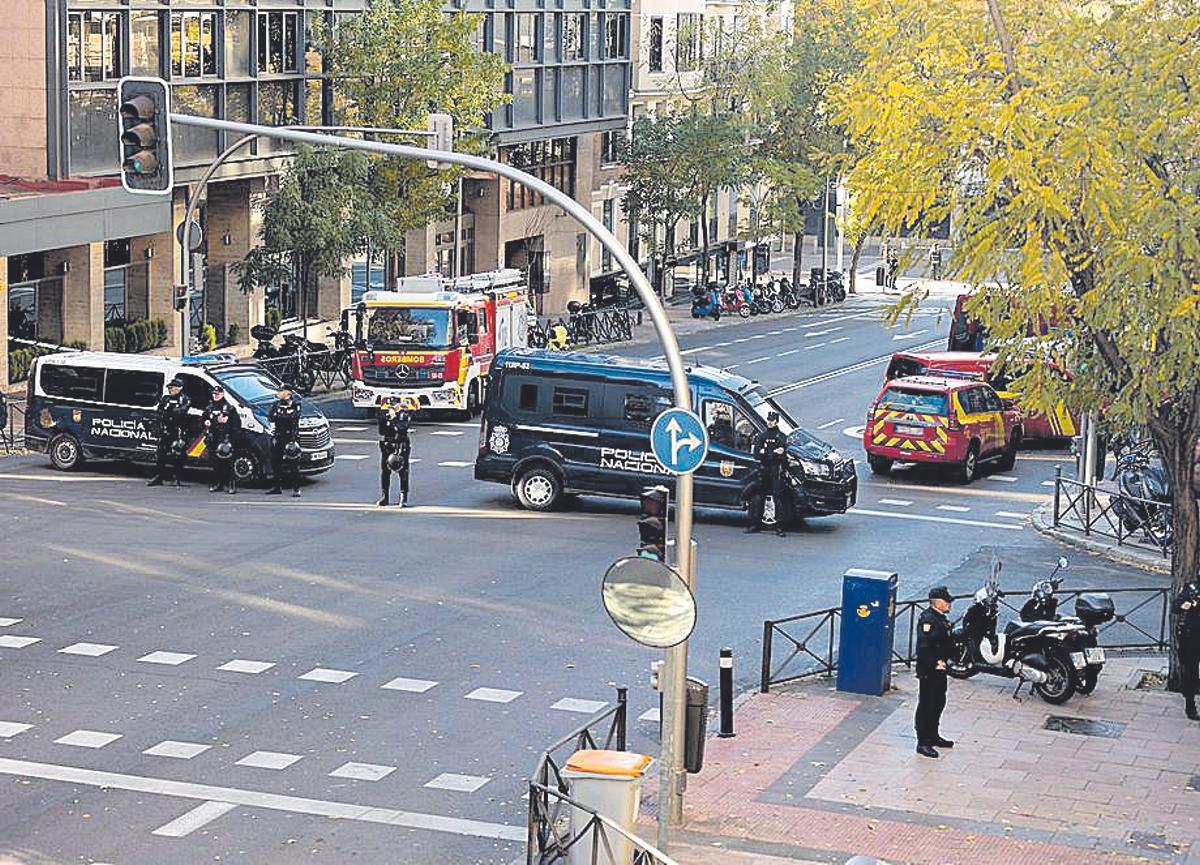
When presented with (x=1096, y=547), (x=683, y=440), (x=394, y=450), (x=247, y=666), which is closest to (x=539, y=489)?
(x=394, y=450)

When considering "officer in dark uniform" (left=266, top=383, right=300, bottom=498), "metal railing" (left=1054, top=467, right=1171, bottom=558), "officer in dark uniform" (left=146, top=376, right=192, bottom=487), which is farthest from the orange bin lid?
"officer in dark uniform" (left=146, top=376, right=192, bottom=487)

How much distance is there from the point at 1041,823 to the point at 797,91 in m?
58.8

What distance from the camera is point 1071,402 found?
19312 millimetres

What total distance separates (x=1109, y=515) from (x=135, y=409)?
49.5ft

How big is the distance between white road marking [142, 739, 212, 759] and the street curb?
14.1 meters

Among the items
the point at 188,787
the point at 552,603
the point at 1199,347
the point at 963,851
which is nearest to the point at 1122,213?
the point at 1199,347

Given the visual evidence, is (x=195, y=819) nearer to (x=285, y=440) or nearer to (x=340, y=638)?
(x=340, y=638)

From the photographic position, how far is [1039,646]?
18.6 meters

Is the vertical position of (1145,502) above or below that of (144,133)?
below

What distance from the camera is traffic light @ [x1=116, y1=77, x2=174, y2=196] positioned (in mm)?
18922

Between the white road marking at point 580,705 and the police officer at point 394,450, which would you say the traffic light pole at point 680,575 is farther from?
the police officer at point 394,450

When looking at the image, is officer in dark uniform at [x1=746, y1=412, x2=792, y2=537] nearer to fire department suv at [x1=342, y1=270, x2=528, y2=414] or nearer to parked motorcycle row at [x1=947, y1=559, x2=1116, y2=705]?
parked motorcycle row at [x1=947, y1=559, x2=1116, y2=705]

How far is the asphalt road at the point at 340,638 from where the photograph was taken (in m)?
14.7

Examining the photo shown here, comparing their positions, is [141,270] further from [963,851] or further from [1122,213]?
[963,851]
